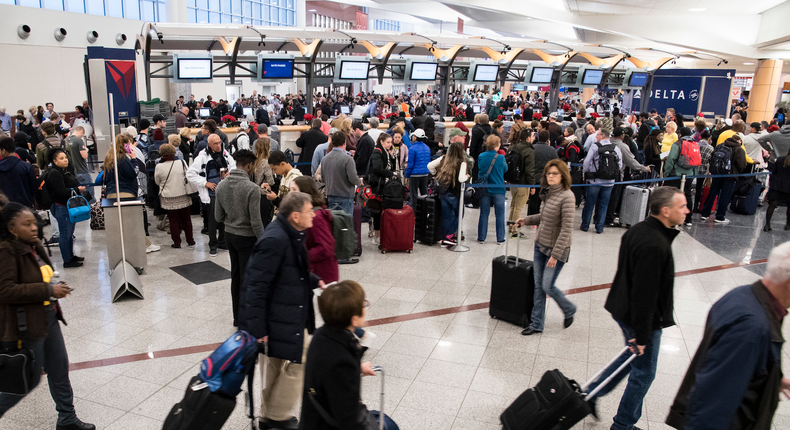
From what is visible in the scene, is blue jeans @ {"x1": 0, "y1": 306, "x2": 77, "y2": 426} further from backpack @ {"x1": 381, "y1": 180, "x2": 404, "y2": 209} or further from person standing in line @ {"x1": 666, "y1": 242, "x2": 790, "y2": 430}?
backpack @ {"x1": 381, "y1": 180, "x2": 404, "y2": 209}

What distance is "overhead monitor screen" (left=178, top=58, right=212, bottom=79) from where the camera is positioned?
532 inches

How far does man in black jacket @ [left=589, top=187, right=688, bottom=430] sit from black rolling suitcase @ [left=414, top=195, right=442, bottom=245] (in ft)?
15.5

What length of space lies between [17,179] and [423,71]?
12.2 metres

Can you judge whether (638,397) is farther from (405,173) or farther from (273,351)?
(405,173)

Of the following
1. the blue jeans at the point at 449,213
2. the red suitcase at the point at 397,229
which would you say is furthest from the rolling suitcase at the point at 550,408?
the blue jeans at the point at 449,213

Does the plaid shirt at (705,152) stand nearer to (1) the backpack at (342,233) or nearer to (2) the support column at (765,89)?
(1) the backpack at (342,233)

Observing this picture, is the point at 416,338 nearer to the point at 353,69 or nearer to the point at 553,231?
the point at 553,231

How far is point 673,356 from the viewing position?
5117mm

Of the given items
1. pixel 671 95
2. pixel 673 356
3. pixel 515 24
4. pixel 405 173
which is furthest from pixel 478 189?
pixel 515 24

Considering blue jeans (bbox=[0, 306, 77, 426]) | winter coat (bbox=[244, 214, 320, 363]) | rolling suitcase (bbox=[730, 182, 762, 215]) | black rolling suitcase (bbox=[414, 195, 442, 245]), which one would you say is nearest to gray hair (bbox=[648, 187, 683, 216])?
winter coat (bbox=[244, 214, 320, 363])

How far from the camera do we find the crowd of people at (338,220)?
2629mm

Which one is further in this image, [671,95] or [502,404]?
[671,95]

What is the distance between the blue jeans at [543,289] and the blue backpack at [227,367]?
121 inches

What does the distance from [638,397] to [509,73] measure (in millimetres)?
16437
